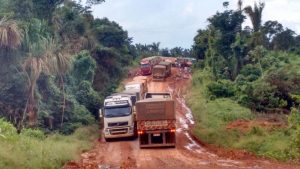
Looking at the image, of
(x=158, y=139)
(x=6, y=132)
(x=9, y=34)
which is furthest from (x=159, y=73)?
(x=6, y=132)

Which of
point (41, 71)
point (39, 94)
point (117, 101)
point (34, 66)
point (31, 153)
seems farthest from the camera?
point (117, 101)

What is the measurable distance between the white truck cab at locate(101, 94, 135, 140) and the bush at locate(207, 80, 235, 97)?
61.8ft

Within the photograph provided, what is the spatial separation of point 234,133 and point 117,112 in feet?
23.0

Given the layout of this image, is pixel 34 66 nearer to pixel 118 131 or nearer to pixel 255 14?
pixel 118 131

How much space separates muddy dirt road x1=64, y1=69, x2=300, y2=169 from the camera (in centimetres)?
2255

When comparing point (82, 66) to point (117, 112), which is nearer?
point (117, 112)

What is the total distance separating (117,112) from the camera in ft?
108

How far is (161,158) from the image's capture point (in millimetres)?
25344

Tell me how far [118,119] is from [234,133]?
6.86 m

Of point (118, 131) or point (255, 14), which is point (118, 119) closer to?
point (118, 131)

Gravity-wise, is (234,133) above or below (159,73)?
below

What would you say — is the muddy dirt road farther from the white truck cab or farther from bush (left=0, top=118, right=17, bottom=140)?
bush (left=0, top=118, right=17, bottom=140)

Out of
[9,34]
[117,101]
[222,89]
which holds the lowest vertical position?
[117,101]

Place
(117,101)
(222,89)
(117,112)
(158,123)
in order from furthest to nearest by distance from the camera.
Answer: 1. (222,89)
2. (117,101)
3. (117,112)
4. (158,123)
